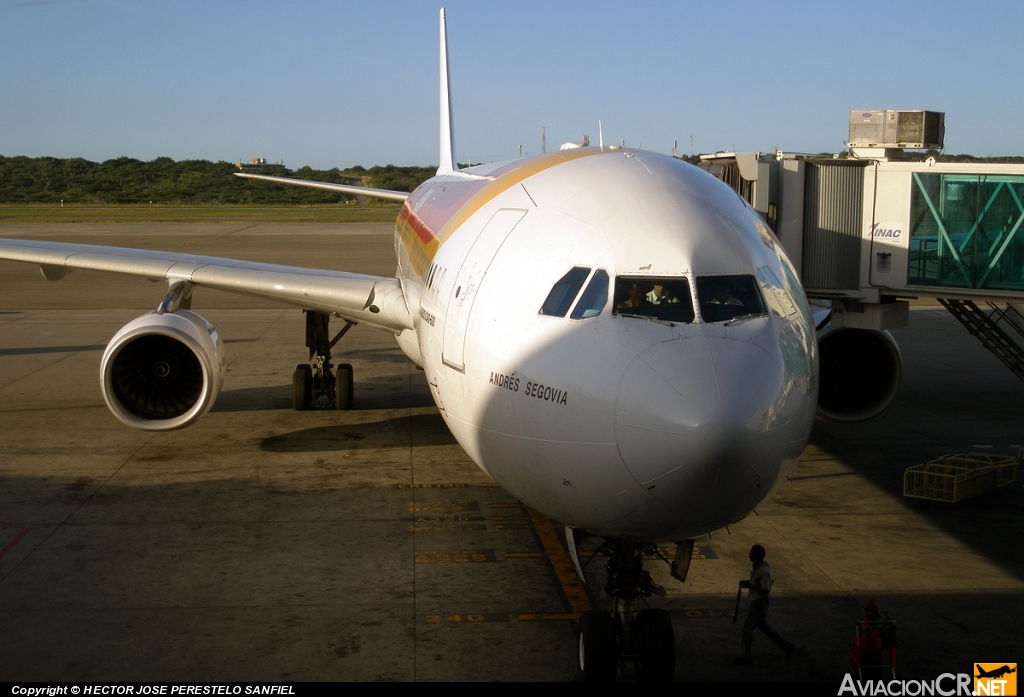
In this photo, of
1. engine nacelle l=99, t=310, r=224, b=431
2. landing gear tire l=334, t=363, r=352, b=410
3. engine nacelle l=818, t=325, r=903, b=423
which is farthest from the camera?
landing gear tire l=334, t=363, r=352, b=410

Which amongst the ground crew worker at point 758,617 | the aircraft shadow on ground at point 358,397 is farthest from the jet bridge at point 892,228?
the aircraft shadow on ground at point 358,397

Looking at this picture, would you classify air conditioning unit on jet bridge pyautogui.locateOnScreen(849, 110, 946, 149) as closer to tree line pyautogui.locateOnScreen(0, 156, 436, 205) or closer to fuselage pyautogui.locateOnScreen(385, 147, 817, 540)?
fuselage pyautogui.locateOnScreen(385, 147, 817, 540)

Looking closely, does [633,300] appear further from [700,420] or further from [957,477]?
[957,477]

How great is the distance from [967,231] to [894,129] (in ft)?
8.15

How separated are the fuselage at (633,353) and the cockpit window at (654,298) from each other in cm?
1

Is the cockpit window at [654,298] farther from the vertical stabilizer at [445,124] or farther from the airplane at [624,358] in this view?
the vertical stabilizer at [445,124]

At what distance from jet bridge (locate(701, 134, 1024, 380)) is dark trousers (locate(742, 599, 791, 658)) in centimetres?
624

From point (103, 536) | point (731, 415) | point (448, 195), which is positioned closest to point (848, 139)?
point (448, 195)

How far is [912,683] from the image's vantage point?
25.2 ft

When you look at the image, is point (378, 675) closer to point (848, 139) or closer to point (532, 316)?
point (532, 316)

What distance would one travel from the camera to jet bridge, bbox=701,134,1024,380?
1249cm

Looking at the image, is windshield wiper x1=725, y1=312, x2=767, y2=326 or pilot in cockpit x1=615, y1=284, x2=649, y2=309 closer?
windshield wiper x1=725, y1=312, x2=767, y2=326

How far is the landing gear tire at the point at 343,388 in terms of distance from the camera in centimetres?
1677

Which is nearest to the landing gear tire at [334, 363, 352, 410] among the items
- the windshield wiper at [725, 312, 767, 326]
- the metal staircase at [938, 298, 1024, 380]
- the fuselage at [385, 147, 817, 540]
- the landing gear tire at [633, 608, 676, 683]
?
the fuselage at [385, 147, 817, 540]
